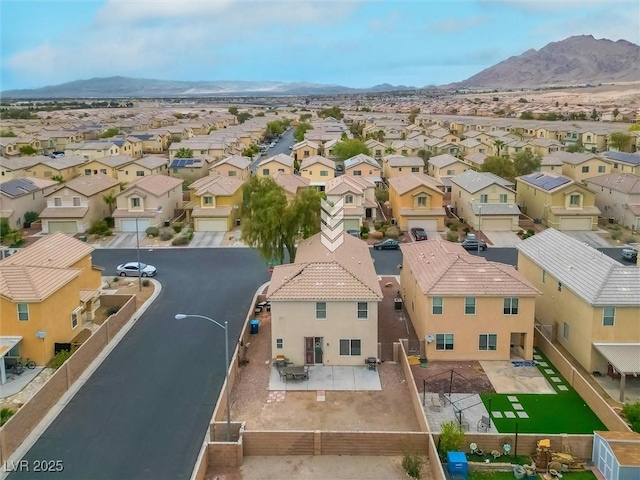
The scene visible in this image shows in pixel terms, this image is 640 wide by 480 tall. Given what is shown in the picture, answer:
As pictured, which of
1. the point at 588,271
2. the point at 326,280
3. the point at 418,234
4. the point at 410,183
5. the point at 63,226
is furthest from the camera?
the point at 410,183

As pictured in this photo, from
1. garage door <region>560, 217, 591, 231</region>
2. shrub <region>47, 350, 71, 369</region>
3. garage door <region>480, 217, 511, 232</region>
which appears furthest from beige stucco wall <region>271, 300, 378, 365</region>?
garage door <region>560, 217, 591, 231</region>

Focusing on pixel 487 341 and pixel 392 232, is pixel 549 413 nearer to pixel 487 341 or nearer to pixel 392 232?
pixel 487 341

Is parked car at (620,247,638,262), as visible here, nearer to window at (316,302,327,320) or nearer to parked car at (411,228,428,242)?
parked car at (411,228,428,242)

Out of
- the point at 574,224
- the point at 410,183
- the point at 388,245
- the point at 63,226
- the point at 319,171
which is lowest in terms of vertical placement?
the point at 388,245

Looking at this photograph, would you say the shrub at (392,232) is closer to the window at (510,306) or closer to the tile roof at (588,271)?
the tile roof at (588,271)

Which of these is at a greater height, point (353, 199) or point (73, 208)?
point (353, 199)

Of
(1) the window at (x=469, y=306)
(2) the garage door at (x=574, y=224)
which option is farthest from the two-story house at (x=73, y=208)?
(2) the garage door at (x=574, y=224)

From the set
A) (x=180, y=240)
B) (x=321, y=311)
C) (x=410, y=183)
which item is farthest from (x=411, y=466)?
(x=410, y=183)
